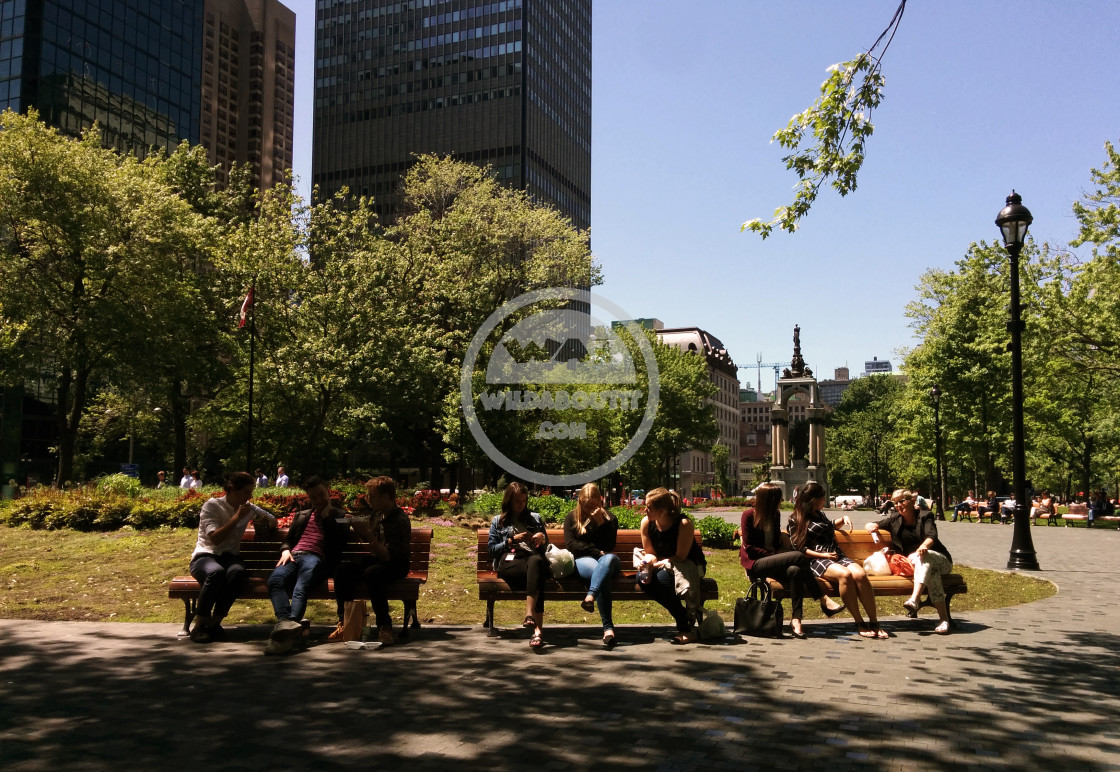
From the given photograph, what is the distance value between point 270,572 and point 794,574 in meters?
5.23

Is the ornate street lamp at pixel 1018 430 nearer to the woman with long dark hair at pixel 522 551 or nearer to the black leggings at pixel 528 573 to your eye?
the woman with long dark hair at pixel 522 551

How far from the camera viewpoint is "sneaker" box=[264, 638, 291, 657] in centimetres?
717

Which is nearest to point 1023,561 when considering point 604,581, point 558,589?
point 604,581

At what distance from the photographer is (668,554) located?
8.30m

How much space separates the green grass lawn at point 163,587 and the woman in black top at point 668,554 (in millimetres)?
1309

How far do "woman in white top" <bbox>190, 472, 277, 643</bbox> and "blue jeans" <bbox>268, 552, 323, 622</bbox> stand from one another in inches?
17.1

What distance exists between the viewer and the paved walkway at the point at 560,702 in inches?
183

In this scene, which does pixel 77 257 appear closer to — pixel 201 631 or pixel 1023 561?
pixel 201 631

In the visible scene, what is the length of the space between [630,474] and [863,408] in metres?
62.5

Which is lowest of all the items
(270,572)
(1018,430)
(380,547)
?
(270,572)

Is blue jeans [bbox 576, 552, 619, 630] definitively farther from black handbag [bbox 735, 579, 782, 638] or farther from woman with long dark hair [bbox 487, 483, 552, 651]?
black handbag [bbox 735, 579, 782, 638]

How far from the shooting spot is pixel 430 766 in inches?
175

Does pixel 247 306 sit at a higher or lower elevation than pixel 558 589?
higher

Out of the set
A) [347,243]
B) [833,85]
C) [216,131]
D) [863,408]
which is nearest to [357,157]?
[216,131]
